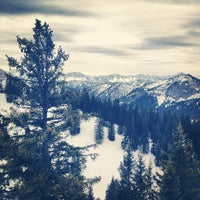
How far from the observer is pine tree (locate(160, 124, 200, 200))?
27312mm

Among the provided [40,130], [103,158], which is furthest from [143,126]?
[40,130]

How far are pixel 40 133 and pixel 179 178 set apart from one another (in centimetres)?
1767

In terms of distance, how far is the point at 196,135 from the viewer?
275 feet

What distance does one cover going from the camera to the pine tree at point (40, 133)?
15000 mm

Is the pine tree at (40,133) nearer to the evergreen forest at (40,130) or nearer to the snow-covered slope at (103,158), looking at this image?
the evergreen forest at (40,130)

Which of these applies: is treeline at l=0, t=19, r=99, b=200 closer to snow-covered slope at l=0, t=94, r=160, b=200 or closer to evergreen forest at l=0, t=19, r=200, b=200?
evergreen forest at l=0, t=19, r=200, b=200

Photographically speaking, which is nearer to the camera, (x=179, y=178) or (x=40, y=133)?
(x=40, y=133)

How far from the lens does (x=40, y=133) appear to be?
16.5m

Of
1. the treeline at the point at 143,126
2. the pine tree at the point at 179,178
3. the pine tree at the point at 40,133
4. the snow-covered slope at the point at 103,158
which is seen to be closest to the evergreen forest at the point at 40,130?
the pine tree at the point at 40,133

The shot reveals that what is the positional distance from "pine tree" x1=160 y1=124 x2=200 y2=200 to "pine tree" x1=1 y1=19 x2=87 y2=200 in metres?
13.1

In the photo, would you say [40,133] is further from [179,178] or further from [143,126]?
[143,126]

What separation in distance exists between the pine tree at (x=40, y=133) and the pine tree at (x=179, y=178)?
1313cm

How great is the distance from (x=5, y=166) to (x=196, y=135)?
77.0 m

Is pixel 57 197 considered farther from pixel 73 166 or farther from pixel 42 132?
pixel 42 132
